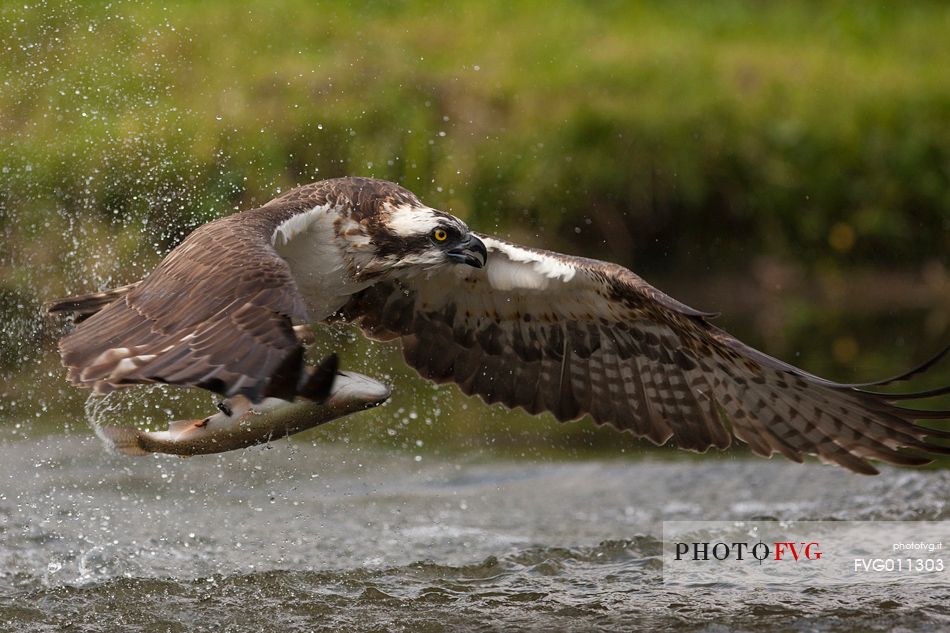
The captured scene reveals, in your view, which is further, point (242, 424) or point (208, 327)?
point (242, 424)

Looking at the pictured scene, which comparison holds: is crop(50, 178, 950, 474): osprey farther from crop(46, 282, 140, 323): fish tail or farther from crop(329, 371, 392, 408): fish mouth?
crop(329, 371, 392, 408): fish mouth

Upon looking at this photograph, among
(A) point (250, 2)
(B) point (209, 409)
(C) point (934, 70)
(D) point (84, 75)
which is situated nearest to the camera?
(B) point (209, 409)

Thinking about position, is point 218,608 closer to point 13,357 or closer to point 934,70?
point 13,357

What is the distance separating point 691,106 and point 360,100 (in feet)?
12.7

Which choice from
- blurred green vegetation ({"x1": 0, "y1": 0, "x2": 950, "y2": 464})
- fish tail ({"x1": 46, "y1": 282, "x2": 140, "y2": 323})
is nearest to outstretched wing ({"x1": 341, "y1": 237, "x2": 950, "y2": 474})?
fish tail ({"x1": 46, "y1": 282, "x2": 140, "y2": 323})

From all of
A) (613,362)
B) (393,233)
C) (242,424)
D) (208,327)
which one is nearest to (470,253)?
(393,233)

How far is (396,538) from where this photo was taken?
830 cm

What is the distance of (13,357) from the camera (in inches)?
421

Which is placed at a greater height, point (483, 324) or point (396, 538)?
point (483, 324)

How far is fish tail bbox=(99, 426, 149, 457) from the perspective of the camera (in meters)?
6.75

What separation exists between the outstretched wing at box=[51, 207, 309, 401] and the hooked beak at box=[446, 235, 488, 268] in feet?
3.66

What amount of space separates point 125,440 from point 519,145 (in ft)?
28.0

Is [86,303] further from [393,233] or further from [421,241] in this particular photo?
[421,241]

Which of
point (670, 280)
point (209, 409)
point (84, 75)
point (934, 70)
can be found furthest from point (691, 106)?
point (209, 409)
